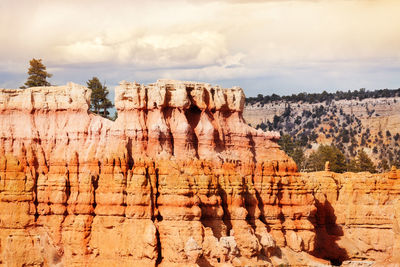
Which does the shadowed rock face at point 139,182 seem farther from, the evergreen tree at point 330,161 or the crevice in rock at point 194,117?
the evergreen tree at point 330,161

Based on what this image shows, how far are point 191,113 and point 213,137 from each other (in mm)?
2587

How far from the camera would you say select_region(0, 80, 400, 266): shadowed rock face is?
68688mm

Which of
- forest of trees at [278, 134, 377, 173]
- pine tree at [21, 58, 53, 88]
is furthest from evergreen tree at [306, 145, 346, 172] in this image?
pine tree at [21, 58, 53, 88]

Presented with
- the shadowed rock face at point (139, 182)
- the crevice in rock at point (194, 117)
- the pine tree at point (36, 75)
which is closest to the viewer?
the shadowed rock face at point (139, 182)

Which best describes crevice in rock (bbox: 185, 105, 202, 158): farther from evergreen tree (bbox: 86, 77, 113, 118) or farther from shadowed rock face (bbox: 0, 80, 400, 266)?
evergreen tree (bbox: 86, 77, 113, 118)

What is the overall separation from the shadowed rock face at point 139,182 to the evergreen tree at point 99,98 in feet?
109

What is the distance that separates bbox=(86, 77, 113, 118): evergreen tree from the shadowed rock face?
109 ft

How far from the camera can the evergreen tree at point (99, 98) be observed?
109438 mm

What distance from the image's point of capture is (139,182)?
226 feet

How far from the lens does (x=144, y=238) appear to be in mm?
67750

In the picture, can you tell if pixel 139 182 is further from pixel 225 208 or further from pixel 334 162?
pixel 334 162

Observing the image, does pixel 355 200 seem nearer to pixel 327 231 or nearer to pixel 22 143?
pixel 327 231

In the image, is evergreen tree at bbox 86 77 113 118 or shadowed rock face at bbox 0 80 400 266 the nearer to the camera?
shadowed rock face at bbox 0 80 400 266

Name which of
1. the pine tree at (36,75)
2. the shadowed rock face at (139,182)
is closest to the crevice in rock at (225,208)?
the shadowed rock face at (139,182)
